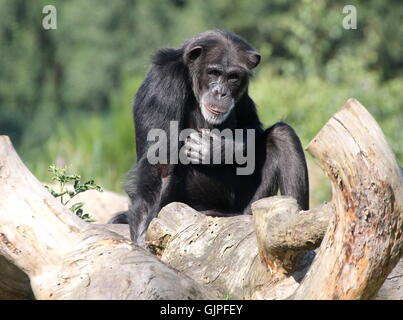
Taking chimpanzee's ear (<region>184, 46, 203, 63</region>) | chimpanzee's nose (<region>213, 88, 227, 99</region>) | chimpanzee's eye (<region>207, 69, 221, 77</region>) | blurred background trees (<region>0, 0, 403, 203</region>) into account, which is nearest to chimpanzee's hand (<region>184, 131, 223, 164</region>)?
chimpanzee's nose (<region>213, 88, 227, 99</region>)

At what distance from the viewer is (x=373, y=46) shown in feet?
75.6

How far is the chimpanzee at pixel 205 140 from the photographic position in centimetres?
722

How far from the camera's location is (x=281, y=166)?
7316mm

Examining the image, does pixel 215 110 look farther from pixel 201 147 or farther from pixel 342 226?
pixel 342 226

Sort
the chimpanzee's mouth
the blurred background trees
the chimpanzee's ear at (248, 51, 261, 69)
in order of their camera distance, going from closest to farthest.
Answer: the chimpanzee's mouth, the chimpanzee's ear at (248, 51, 261, 69), the blurred background trees

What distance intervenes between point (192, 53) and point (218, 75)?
1.20 feet

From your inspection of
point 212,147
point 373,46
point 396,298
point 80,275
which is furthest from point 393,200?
point 373,46

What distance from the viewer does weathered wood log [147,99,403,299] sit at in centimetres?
405

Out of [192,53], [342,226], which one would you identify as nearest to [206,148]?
[192,53]

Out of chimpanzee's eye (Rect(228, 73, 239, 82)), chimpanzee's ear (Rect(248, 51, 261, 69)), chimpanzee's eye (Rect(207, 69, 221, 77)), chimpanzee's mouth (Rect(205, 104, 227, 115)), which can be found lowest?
chimpanzee's mouth (Rect(205, 104, 227, 115))

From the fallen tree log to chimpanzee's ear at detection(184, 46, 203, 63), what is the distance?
222cm

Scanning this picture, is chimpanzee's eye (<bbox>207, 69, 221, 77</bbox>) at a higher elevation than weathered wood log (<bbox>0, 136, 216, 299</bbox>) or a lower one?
higher

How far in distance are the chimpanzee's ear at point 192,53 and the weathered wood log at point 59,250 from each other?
2.90 metres

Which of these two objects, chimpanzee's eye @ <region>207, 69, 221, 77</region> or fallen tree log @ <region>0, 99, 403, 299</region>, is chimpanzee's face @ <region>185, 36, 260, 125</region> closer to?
chimpanzee's eye @ <region>207, 69, 221, 77</region>
